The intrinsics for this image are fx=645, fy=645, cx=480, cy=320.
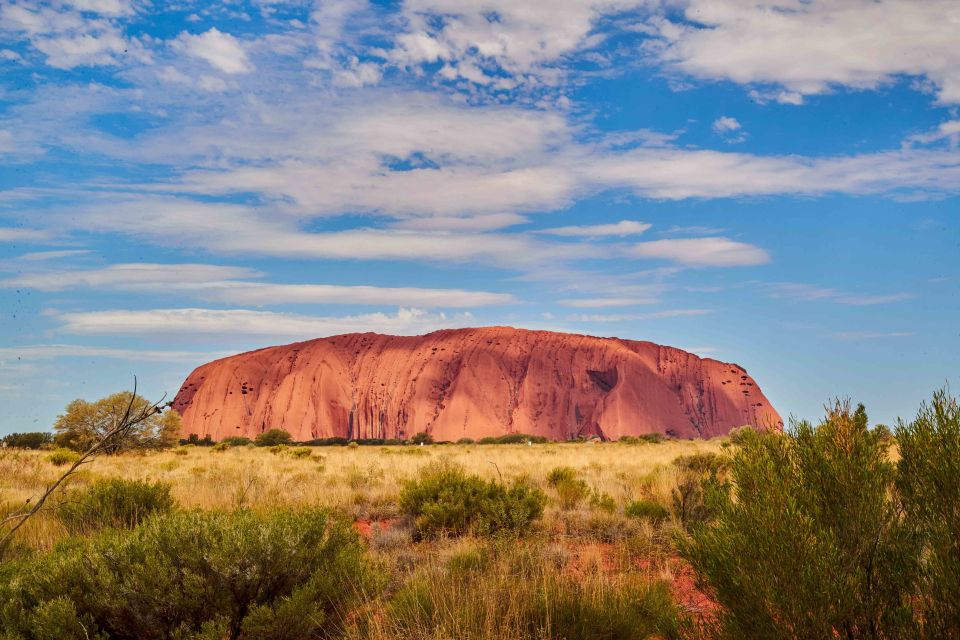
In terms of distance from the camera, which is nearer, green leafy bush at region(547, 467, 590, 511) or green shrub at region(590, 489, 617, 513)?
green shrub at region(590, 489, 617, 513)

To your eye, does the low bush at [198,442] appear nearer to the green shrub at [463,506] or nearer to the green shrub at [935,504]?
the green shrub at [463,506]

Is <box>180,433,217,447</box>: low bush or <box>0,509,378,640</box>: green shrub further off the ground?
<box>0,509,378,640</box>: green shrub

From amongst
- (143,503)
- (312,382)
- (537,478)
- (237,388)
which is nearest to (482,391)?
(312,382)

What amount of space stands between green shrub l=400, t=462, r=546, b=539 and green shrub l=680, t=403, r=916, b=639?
4.98 m

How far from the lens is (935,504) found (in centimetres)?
351

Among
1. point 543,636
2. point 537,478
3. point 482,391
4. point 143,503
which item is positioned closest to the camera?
point 543,636

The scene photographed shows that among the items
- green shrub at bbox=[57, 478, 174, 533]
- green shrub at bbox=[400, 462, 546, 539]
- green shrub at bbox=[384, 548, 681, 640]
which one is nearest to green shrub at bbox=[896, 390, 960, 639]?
green shrub at bbox=[384, 548, 681, 640]

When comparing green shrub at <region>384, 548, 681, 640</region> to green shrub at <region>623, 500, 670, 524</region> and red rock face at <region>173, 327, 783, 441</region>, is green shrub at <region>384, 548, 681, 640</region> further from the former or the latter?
red rock face at <region>173, 327, 783, 441</region>

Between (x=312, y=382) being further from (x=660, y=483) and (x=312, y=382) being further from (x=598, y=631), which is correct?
(x=598, y=631)

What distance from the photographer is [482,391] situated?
97438mm

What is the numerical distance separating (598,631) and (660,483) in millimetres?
8132

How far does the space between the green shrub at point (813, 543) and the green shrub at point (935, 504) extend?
4.0 inches

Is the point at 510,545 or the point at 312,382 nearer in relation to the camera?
the point at 510,545

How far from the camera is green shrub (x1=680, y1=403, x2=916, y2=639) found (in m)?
3.43
